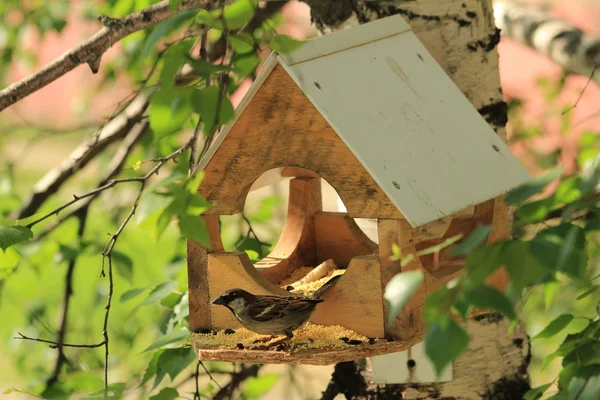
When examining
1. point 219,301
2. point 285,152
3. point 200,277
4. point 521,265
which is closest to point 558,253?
point 521,265

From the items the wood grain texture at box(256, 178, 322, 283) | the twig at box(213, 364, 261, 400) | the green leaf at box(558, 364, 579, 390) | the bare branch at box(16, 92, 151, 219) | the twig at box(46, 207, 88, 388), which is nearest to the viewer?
the green leaf at box(558, 364, 579, 390)

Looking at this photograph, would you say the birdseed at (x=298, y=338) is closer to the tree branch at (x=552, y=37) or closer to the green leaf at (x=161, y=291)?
the green leaf at (x=161, y=291)

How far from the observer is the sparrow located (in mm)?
1802

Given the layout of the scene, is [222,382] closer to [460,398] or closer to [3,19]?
[3,19]

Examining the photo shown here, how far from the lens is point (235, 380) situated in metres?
2.63

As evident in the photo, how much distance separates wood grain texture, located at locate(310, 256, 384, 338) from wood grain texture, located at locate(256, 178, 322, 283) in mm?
457

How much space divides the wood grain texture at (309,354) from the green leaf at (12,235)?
43 centimetres

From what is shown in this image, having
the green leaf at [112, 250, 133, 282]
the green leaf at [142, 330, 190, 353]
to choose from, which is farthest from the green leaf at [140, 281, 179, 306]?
the green leaf at [112, 250, 133, 282]

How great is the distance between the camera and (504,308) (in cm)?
112

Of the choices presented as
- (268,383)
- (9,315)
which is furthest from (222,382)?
(268,383)

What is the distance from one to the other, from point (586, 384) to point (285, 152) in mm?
774

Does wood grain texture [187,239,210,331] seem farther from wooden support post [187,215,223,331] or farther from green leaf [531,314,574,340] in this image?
green leaf [531,314,574,340]

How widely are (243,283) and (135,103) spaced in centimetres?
143

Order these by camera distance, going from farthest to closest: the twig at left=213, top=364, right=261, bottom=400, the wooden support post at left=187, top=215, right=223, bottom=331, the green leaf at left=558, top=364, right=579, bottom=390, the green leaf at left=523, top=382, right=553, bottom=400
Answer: the twig at left=213, top=364, right=261, bottom=400
the wooden support post at left=187, top=215, right=223, bottom=331
the green leaf at left=523, top=382, right=553, bottom=400
the green leaf at left=558, top=364, right=579, bottom=390
